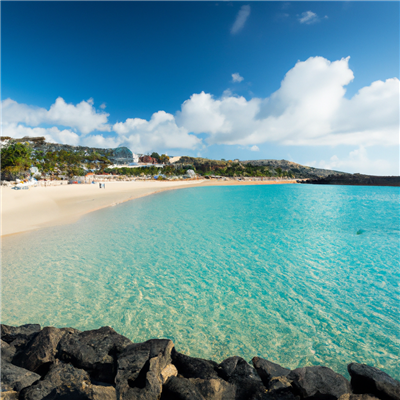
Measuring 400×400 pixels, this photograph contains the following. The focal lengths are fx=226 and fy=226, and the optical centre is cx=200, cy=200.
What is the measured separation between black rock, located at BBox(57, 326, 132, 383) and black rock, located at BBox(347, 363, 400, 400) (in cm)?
330

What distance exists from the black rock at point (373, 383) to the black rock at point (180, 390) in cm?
210

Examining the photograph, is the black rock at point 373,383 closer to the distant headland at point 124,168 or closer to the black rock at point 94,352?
the black rock at point 94,352

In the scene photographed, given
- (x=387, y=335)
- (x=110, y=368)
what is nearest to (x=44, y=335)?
(x=110, y=368)

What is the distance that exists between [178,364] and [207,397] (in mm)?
777

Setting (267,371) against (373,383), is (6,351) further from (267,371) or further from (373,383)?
(373,383)

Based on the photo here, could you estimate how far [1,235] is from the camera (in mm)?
10703

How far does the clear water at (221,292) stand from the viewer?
439cm

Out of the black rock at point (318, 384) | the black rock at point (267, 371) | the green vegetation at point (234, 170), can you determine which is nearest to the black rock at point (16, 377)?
the black rock at point (267, 371)

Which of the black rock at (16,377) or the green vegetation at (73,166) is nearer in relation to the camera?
the black rock at (16,377)

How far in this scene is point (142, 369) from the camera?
9.92ft

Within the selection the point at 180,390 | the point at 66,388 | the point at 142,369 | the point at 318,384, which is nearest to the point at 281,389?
the point at 318,384

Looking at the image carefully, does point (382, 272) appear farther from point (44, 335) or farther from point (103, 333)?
point (44, 335)

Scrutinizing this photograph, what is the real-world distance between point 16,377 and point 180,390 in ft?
6.95

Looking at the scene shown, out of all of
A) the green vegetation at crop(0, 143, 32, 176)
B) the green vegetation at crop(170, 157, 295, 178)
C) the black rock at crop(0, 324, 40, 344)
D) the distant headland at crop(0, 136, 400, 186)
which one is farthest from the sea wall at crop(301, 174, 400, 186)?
the black rock at crop(0, 324, 40, 344)
